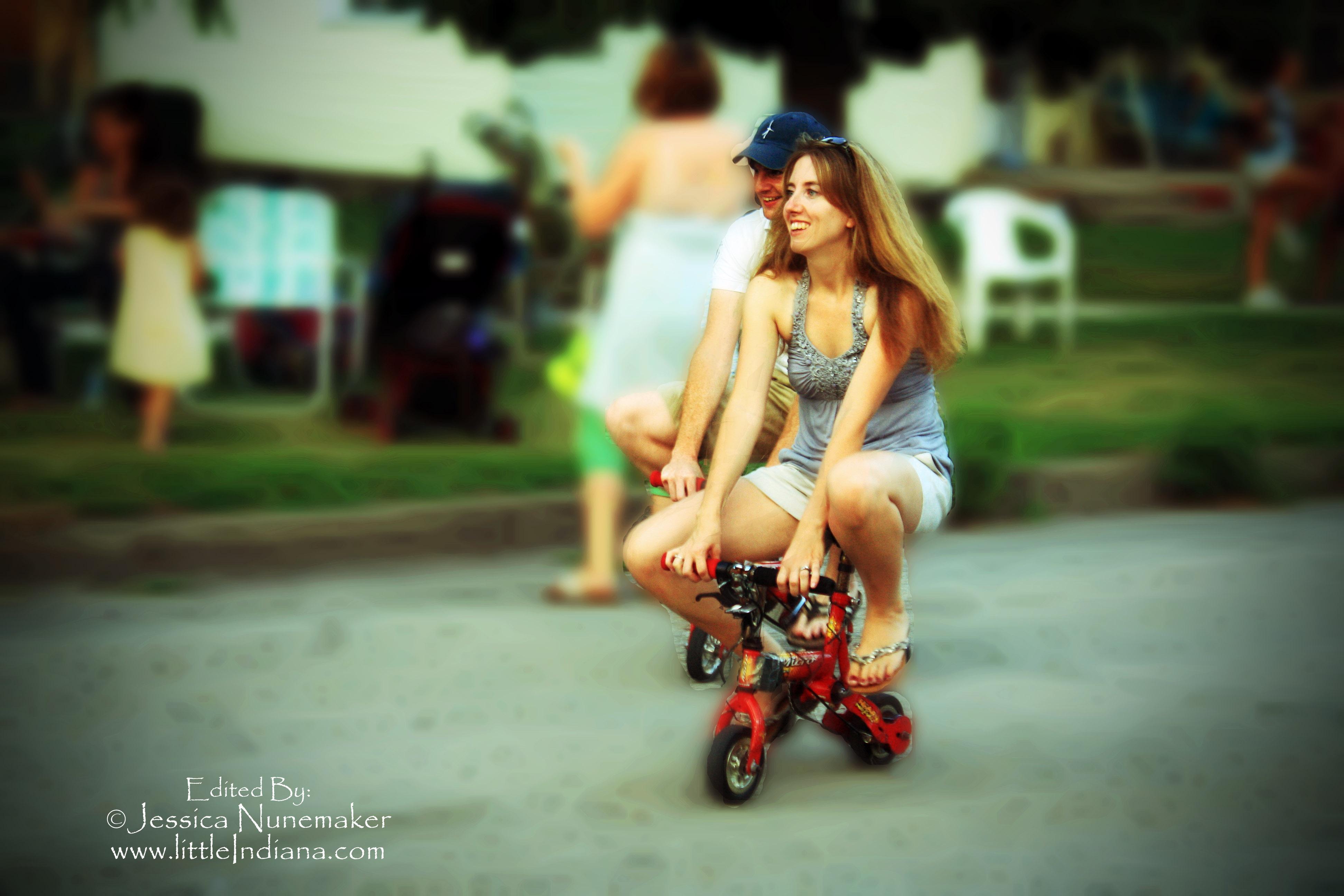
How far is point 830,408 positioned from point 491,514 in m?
3.42

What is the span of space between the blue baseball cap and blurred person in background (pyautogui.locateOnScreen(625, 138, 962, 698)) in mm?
169

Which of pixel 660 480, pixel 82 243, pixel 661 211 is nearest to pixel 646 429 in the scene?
pixel 660 480

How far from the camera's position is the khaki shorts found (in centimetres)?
513

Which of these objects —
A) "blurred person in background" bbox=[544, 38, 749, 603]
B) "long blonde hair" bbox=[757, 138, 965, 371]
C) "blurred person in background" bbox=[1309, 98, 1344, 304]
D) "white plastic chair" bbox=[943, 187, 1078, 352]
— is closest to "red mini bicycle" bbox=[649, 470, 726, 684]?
"long blonde hair" bbox=[757, 138, 965, 371]

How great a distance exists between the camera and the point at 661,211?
670 centimetres

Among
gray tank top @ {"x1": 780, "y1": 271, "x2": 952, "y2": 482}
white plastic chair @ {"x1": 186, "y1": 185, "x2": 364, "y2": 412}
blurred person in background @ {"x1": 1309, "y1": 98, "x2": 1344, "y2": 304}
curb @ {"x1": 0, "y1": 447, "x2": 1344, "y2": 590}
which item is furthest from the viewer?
blurred person in background @ {"x1": 1309, "y1": 98, "x2": 1344, "y2": 304}

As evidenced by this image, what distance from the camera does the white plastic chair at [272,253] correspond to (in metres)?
11.3

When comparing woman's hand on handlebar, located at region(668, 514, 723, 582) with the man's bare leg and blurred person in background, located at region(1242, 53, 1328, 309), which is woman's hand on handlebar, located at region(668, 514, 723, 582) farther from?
blurred person in background, located at region(1242, 53, 1328, 309)

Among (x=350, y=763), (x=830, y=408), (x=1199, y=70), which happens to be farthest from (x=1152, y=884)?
(x=1199, y=70)

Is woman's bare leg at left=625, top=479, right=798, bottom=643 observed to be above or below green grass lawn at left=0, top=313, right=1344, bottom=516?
above

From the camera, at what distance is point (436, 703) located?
18.5 feet

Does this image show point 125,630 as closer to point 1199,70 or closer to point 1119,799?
point 1119,799

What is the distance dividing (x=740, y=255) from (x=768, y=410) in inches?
19.5

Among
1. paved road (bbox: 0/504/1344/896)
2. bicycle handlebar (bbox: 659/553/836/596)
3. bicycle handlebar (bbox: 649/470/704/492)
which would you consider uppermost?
bicycle handlebar (bbox: 649/470/704/492)
